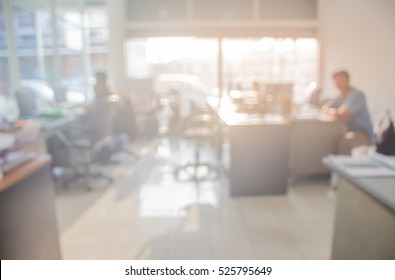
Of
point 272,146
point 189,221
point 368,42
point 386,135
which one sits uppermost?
point 368,42

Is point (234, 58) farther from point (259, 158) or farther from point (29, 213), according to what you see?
point (29, 213)

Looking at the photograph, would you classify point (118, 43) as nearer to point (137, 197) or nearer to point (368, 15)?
point (137, 197)

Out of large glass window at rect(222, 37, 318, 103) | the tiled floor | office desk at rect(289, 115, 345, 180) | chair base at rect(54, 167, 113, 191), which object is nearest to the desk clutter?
the tiled floor

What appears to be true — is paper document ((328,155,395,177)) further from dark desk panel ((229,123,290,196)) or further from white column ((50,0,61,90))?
white column ((50,0,61,90))

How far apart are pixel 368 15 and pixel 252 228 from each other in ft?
5.23

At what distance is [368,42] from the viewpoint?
4.25 ft

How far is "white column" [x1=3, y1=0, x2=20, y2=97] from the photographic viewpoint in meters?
1.84

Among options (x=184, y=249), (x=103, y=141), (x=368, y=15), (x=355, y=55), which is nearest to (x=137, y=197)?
(x=103, y=141)

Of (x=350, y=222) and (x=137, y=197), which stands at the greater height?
(x=350, y=222)

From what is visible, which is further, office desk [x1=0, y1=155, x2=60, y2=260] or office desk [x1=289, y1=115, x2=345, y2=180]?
office desk [x1=289, y1=115, x2=345, y2=180]

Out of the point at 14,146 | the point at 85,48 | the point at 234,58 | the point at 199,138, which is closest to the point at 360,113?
the point at 234,58

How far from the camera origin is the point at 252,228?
2371 mm

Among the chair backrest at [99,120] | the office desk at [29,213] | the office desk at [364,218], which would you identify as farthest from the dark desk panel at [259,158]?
the office desk at [29,213]

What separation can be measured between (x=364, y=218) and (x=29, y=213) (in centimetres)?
146
